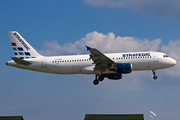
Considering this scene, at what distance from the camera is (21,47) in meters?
65.1

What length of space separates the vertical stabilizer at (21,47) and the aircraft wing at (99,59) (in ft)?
37.5

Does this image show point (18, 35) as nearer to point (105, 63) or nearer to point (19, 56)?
point (19, 56)

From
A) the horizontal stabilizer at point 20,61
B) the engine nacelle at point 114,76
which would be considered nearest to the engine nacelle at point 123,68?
the engine nacelle at point 114,76

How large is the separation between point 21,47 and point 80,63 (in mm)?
12581

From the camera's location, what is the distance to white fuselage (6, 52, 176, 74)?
202ft

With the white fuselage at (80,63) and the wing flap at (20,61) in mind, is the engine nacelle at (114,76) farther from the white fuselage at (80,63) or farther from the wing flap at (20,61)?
the wing flap at (20,61)

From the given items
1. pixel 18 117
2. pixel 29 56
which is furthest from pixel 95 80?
pixel 18 117

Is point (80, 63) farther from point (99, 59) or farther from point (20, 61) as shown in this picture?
point (20, 61)

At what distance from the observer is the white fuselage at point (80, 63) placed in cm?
6169

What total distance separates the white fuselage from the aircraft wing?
43.8 inches

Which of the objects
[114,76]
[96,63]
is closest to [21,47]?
[96,63]

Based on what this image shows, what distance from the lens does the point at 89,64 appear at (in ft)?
204

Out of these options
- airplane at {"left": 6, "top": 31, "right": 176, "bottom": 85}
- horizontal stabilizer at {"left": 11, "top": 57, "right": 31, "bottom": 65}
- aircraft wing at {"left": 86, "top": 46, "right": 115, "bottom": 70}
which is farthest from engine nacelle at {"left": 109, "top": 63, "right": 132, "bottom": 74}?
horizontal stabilizer at {"left": 11, "top": 57, "right": 31, "bottom": 65}

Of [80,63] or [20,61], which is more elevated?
[20,61]
